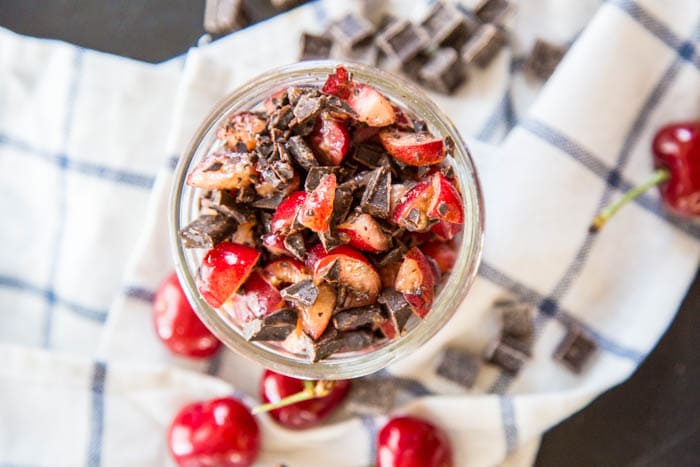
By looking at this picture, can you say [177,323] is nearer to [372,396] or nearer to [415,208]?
[372,396]

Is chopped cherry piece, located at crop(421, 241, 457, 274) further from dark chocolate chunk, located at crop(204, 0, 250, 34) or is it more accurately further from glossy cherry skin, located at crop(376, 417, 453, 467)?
dark chocolate chunk, located at crop(204, 0, 250, 34)

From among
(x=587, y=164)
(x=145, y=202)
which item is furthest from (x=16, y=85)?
(x=587, y=164)

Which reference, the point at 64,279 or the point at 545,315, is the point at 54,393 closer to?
the point at 64,279

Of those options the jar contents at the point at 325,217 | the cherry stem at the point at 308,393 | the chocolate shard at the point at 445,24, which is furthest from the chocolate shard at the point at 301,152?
the chocolate shard at the point at 445,24

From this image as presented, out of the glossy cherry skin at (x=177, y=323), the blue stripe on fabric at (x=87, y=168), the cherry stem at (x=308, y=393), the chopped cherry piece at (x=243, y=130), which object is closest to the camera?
the chopped cherry piece at (x=243, y=130)

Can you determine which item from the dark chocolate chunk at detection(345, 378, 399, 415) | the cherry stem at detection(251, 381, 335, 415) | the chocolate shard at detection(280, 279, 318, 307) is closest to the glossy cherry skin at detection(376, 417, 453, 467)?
the dark chocolate chunk at detection(345, 378, 399, 415)

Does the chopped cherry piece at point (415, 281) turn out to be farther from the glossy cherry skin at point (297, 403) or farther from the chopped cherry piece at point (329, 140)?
the glossy cherry skin at point (297, 403)
